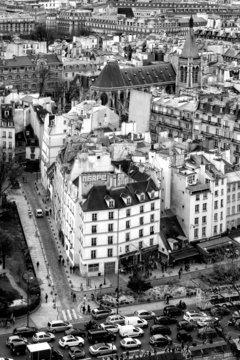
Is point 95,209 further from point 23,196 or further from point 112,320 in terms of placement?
point 23,196

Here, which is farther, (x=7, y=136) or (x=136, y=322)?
(x=7, y=136)

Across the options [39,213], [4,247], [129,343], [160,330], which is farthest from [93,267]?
[39,213]

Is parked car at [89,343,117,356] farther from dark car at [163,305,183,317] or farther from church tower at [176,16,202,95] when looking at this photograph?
church tower at [176,16,202,95]

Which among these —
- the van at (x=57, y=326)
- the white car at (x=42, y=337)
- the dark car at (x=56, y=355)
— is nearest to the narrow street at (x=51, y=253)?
the van at (x=57, y=326)

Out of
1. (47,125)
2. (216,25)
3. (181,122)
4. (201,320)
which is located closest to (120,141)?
(47,125)

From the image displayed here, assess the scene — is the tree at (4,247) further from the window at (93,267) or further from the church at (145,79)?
the church at (145,79)

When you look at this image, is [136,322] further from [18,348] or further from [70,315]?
[18,348]

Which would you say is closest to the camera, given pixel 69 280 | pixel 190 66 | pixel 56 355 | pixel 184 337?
pixel 56 355
